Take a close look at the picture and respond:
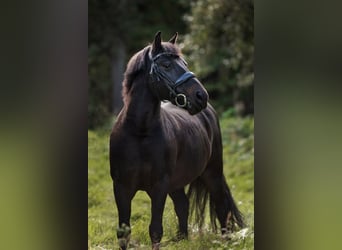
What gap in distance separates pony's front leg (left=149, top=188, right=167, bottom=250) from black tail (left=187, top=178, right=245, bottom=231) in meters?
0.28

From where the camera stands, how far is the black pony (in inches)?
118

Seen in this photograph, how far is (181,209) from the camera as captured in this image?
11.0 ft

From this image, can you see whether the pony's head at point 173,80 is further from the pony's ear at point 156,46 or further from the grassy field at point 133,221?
the grassy field at point 133,221

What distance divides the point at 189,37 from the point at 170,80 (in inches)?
187

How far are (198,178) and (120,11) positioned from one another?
12.8 feet

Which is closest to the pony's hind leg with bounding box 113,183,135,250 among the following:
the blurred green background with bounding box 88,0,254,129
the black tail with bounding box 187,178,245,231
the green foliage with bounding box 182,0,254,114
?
the black tail with bounding box 187,178,245,231

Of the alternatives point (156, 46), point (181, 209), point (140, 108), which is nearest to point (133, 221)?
point (181, 209)

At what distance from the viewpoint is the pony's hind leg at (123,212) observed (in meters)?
3.10

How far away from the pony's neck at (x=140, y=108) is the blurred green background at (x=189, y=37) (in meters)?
3.36

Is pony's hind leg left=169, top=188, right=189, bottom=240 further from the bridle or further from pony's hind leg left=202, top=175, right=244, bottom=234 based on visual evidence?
the bridle

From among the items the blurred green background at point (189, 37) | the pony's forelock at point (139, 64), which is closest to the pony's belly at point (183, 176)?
the pony's forelock at point (139, 64)

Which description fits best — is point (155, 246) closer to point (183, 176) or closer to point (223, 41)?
point (183, 176)
